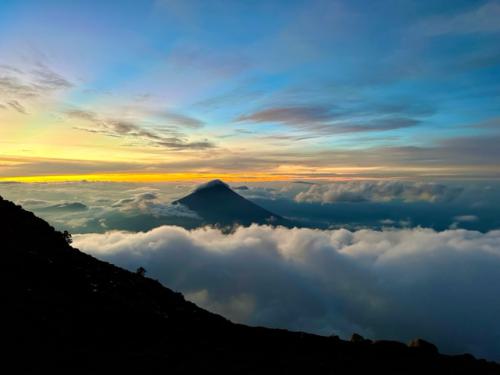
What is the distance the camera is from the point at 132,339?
2297cm

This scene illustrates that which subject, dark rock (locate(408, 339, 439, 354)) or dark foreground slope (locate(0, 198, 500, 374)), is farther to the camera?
dark rock (locate(408, 339, 439, 354))

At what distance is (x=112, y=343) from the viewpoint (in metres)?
21.6

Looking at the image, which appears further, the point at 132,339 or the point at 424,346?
the point at 424,346

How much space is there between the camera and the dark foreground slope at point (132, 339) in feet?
61.1

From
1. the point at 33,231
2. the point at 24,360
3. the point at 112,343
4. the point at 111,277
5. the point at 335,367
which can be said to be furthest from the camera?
the point at 33,231

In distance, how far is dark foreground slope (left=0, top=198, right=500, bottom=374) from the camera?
1862cm

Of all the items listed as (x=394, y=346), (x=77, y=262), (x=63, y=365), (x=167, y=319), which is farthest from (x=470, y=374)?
(x=77, y=262)

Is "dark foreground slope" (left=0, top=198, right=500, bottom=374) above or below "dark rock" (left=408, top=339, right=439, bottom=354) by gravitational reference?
above

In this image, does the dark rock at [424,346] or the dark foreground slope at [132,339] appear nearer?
the dark foreground slope at [132,339]

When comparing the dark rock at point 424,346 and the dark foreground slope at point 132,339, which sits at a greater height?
the dark foreground slope at point 132,339

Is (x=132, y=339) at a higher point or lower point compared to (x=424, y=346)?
higher

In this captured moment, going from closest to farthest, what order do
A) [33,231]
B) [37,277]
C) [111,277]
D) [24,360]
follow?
[24,360]
[37,277]
[111,277]
[33,231]

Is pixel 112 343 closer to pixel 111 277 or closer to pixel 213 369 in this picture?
pixel 213 369

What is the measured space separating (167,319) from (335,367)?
15077mm
